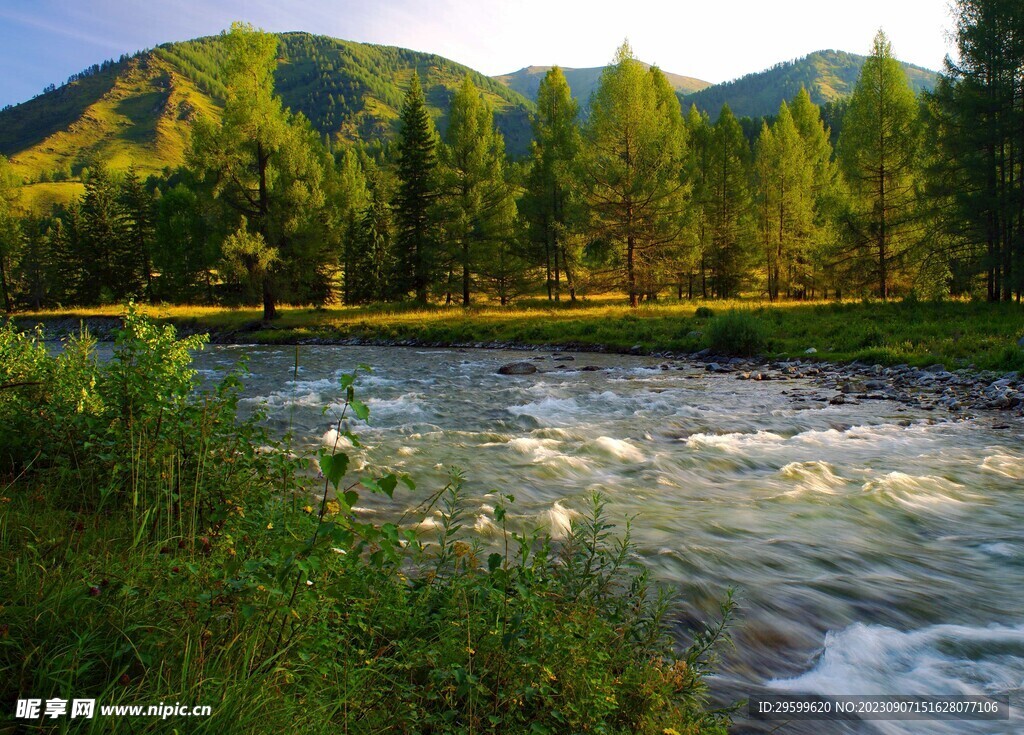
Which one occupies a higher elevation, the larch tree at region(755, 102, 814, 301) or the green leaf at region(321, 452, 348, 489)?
the larch tree at region(755, 102, 814, 301)

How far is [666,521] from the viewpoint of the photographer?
606 centimetres

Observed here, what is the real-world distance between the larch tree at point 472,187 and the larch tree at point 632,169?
5664 mm

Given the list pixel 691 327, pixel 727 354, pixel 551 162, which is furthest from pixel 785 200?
pixel 727 354

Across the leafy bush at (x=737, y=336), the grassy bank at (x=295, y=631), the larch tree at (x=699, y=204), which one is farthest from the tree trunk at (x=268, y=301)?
the grassy bank at (x=295, y=631)

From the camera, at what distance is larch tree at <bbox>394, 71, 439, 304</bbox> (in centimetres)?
3700

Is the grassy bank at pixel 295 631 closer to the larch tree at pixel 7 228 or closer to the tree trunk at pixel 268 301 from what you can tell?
the tree trunk at pixel 268 301

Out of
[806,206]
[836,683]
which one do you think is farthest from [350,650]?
[806,206]

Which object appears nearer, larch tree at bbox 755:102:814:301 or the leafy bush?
the leafy bush

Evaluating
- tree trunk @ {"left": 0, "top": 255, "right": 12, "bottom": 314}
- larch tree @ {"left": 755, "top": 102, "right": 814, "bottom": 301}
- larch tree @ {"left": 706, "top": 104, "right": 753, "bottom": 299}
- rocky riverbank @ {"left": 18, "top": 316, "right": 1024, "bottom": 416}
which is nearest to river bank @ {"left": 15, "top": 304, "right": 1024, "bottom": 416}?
rocky riverbank @ {"left": 18, "top": 316, "right": 1024, "bottom": 416}

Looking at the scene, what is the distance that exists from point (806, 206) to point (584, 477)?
3687 cm

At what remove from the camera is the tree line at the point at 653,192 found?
2280 centimetres

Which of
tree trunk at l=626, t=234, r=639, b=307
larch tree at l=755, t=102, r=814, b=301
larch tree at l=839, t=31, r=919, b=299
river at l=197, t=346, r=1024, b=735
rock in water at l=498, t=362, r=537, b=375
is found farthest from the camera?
larch tree at l=755, t=102, r=814, b=301

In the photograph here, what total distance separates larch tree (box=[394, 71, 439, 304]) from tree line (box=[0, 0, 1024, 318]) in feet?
0.44

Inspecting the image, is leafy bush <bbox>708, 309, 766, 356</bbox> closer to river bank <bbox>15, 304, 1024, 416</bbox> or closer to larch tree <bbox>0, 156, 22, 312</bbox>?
river bank <bbox>15, 304, 1024, 416</bbox>
